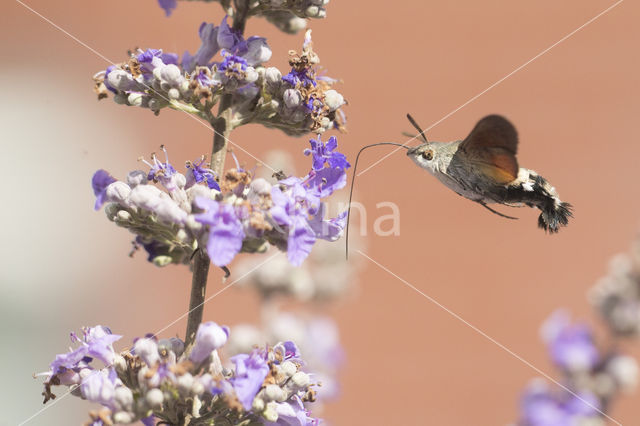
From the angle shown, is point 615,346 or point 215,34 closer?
point 215,34

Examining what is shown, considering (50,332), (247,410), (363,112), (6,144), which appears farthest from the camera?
(363,112)

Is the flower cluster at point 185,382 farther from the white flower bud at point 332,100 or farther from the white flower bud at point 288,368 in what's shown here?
the white flower bud at point 332,100

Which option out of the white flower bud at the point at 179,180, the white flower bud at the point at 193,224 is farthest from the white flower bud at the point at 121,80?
the white flower bud at the point at 193,224

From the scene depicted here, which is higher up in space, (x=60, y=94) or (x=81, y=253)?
(x=60, y=94)

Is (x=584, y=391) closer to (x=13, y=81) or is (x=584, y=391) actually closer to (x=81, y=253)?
(x=81, y=253)

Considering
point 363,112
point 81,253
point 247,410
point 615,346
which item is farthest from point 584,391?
point 81,253

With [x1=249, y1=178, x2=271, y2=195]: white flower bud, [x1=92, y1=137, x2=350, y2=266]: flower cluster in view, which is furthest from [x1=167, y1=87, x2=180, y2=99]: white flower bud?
Result: [x1=249, y1=178, x2=271, y2=195]: white flower bud

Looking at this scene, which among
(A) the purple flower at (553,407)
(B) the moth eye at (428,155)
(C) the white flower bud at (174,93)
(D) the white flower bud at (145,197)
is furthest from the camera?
(A) the purple flower at (553,407)
